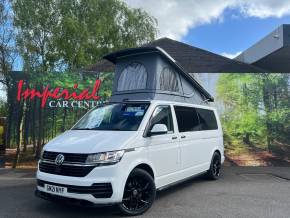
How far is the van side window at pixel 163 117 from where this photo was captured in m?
7.45

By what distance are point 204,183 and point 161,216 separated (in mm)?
3362

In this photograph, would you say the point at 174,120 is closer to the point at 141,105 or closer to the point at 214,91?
the point at 141,105

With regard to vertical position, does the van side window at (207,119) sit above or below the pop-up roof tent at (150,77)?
below

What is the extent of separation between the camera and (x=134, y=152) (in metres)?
6.56

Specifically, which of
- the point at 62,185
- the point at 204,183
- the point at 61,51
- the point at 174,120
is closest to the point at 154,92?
the point at 174,120

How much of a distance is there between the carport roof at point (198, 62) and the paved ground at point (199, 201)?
6.40 metres

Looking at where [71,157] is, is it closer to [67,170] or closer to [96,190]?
[67,170]

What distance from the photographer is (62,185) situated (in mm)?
6156

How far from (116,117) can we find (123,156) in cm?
137

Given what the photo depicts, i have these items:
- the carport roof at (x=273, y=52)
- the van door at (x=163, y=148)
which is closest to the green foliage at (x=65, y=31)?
the carport roof at (x=273, y=52)

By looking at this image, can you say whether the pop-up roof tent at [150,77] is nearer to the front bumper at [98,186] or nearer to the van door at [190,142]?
the van door at [190,142]

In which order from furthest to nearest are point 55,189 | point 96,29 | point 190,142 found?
point 96,29 < point 190,142 < point 55,189

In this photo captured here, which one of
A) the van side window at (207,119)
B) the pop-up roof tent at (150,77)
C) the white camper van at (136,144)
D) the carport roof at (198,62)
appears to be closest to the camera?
the white camper van at (136,144)

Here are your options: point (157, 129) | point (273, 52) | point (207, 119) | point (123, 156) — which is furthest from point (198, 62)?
point (123, 156)
